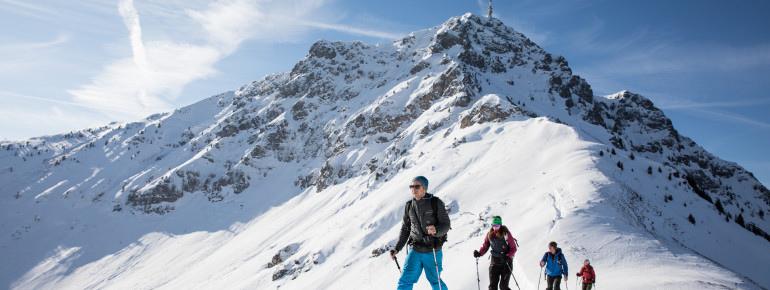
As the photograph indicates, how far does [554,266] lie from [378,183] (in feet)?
119

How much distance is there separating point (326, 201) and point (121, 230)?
47.7 m

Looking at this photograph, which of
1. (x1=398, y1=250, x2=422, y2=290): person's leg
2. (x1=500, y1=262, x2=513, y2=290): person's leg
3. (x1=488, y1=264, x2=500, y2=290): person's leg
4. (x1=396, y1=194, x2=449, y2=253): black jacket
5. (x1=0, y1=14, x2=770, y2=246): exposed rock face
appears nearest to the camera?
(x1=396, y1=194, x2=449, y2=253): black jacket

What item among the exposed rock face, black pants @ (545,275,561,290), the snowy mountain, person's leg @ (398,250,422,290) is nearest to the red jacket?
black pants @ (545,275,561,290)

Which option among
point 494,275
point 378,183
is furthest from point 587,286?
point 378,183

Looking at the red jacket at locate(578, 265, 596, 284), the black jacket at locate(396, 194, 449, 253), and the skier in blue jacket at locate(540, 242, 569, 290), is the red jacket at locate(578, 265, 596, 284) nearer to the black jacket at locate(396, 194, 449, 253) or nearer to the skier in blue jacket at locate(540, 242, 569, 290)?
the skier in blue jacket at locate(540, 242, 569, 290)

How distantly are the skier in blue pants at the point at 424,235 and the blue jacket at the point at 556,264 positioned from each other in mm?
4821

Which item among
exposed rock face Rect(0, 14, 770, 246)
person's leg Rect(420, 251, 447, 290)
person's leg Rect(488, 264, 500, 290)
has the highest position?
exposed rock face Rect(0, 14, 770, 246)

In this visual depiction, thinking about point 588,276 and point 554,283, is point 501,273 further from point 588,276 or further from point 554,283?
point 588,276

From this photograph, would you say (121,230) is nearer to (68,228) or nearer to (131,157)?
(68,228)

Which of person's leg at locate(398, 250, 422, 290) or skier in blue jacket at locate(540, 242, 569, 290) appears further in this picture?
skier in blue jacket at locate(540, 242, 569, 290)

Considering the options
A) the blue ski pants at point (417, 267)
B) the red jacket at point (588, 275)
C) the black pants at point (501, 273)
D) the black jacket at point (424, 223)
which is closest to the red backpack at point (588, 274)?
the red jacket at point (588, 275)

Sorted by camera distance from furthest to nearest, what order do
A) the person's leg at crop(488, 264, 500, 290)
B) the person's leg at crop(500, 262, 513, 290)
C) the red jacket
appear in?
the red jacket < the person's leg at crop(488, 264, 500, 290) < the person's leg at crop(500, 262, 513, 290)

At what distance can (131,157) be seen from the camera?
93812 millimetres

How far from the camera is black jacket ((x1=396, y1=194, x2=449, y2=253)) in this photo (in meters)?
5.28
